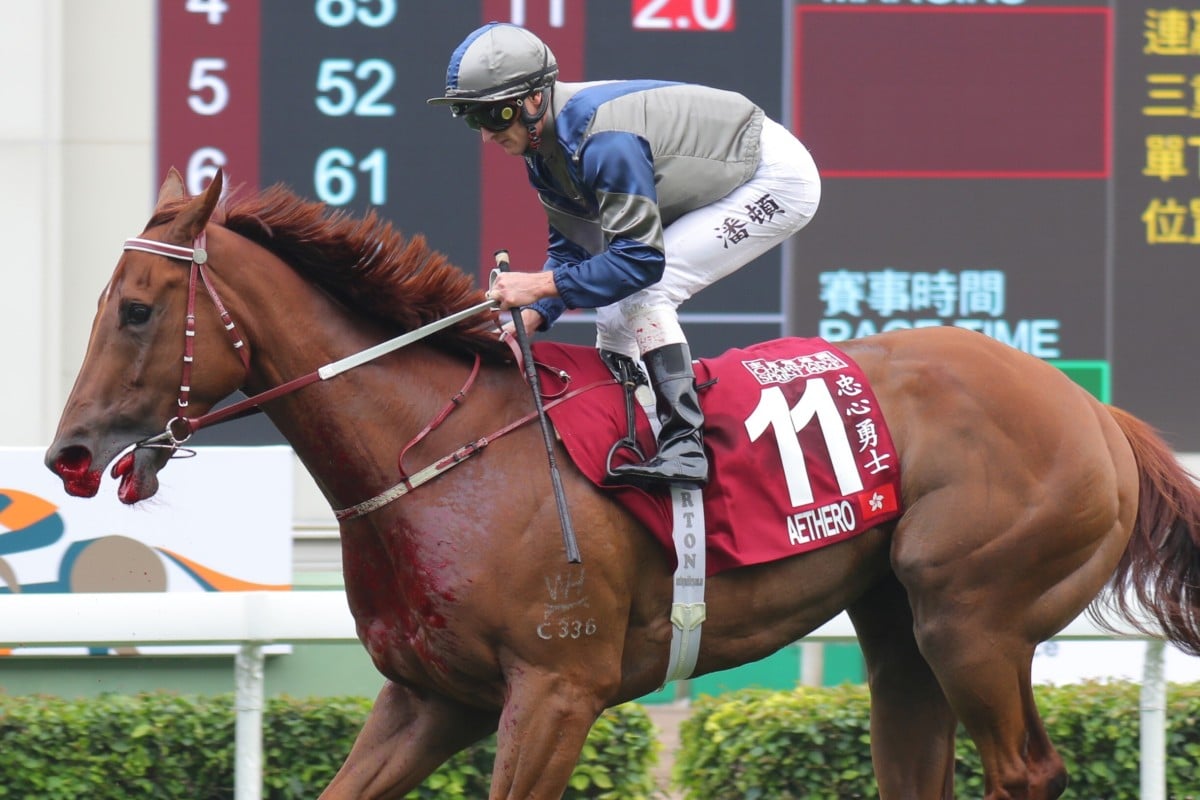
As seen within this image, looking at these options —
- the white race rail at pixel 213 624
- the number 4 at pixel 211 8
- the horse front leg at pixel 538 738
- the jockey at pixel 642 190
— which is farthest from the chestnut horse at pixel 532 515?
the number 4 at pixel 211 8

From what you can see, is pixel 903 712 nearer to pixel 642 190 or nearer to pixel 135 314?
pixel 642 190

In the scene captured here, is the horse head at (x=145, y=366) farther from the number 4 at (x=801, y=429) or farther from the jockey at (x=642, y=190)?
the number 4 at (x=801, y=429)

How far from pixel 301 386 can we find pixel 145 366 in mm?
294

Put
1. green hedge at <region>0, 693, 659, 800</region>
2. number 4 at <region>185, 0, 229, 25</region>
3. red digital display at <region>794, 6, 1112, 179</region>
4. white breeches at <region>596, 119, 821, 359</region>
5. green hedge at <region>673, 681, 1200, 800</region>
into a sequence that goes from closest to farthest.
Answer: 1. white breeches at <region>596, 119, 821, 359</region>
2. green hedge at <region>0, 693, 659, 800</region>
3. green hedge at <region>673, 681, 1200, 800</region>
4. number 4 at <region>185, 0, 229, 25</region>
5. red digital display at <region>794, 6, 1112, 179</region>

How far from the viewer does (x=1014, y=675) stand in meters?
3.46

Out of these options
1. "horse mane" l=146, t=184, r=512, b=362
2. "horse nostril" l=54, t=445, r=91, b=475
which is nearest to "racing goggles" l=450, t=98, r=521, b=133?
"horse mane" l=146, t=184, r=512, b=362

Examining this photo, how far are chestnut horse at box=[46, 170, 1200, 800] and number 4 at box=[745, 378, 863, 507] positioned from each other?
5.2 inches

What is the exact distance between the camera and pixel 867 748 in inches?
167

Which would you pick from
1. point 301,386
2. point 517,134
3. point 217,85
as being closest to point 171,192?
point 301,386

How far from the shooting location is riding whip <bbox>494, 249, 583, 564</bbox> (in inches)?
121

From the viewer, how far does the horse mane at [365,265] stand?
317 centimetres

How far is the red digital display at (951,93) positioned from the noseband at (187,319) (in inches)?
136

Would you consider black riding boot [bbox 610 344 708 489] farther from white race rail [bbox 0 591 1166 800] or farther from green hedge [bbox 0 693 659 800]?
green hedge [bbox 0 693 659 800]

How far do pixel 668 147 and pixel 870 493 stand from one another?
0.81 metres
